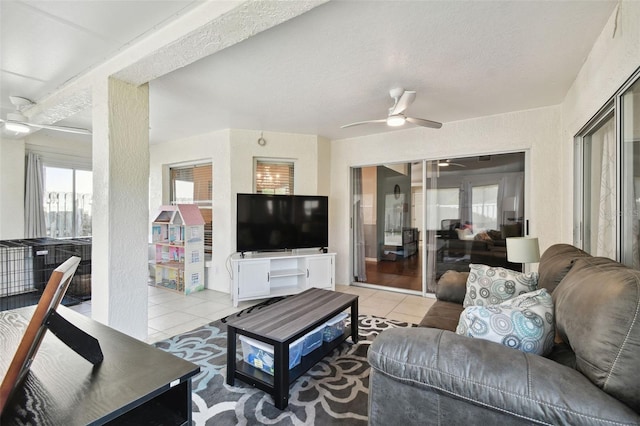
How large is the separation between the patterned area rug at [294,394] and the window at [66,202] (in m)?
3.73

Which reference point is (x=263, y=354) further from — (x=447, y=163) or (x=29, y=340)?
(x=447, y=163)

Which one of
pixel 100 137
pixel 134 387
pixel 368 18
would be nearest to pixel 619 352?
pixel 134 387

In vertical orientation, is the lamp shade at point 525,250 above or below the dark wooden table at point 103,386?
above

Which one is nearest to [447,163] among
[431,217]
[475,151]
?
[475,151]

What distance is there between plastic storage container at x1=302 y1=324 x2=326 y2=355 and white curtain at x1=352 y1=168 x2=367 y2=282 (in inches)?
99.3

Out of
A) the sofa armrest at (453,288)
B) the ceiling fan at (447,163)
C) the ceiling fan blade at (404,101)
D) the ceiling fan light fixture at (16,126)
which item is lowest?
the sofa armrest at (453,288)

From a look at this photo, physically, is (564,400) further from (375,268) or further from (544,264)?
(375,268)

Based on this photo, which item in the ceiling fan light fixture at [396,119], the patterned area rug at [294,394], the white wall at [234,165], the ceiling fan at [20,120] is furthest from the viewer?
the white wall at [234,165]

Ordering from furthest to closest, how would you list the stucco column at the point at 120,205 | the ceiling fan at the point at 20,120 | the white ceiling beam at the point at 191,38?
the ceiling fan at the point at 20,120 < the stucco column at the point at 120,205 < the white ceiling beam at the point at 191,38

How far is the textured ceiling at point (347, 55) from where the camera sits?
1.77 meters

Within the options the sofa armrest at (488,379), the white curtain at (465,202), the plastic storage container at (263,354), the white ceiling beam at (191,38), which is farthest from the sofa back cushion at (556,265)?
the white ceiling beam at (191,38)

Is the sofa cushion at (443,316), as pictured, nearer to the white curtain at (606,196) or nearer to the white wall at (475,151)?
the white curtain at (606,196)

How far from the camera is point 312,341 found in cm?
226

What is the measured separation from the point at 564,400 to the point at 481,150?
338 centimetres
